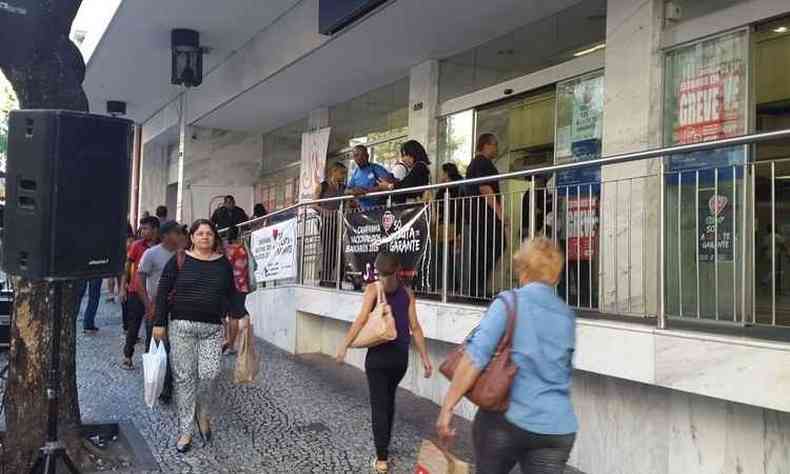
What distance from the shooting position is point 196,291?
5.24m

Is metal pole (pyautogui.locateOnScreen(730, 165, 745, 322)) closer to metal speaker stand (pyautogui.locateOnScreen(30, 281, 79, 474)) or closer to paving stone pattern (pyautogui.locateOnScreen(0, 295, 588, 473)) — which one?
paving stone pattern (pyautogui.locateOnScreen(0, 295, 588, 473))

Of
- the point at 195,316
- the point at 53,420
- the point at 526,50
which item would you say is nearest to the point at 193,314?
the point at 195,316

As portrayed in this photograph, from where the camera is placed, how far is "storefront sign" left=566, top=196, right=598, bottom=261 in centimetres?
543

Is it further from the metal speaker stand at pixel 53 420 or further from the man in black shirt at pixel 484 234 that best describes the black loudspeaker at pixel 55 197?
the man in black shirt at pixel 484 234

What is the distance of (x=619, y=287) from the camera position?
5.74 m

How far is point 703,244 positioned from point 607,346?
96 centimetres

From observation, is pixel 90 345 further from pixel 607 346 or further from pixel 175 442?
pixel 607 346

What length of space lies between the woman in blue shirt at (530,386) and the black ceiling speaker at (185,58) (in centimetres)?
987

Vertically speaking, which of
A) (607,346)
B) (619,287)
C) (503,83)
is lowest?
(607,346)

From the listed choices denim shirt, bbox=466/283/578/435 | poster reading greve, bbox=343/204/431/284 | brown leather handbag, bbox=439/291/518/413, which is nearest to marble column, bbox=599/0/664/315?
poster reading greve, bbox=343/204/431/284

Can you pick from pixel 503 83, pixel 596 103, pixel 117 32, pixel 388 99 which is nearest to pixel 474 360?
pixel 596 103

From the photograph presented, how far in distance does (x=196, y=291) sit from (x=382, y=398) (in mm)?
1632

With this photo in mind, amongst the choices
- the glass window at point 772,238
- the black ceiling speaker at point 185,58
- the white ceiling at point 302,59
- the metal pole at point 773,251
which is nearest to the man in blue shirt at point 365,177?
the white ceiling at point 302,59

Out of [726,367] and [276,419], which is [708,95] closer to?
[726,367]
